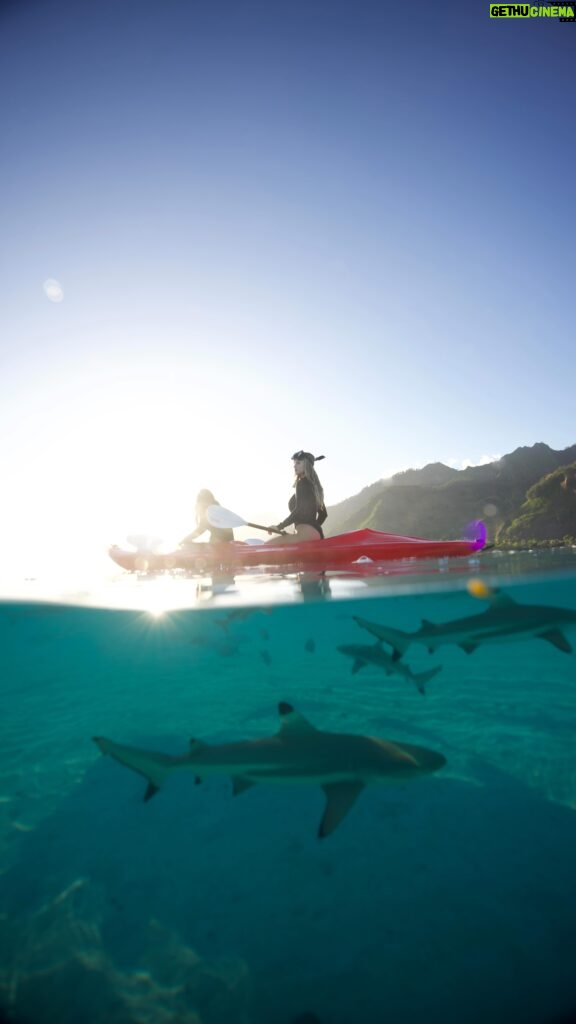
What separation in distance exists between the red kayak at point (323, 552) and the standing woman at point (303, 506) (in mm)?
239

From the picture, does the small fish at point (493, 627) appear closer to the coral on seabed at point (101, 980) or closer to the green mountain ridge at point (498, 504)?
the coral on seabed at point (101, 980)

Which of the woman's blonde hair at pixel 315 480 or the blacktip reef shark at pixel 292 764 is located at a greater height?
the woman's blonde hair at pixel 315 480

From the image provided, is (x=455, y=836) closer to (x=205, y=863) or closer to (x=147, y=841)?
(x=205, y=863)

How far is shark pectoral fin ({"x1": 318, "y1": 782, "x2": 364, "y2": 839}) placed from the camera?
2549 millimetres

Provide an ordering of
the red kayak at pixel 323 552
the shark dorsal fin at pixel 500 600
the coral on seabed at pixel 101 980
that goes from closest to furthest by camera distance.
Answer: the coral on seabed at pixel 101 980 < the shark dorsal fin at pixel 500 600 < the red kayak at pixel 323 552

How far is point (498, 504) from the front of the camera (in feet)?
224

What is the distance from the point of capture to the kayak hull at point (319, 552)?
9094 millimetres

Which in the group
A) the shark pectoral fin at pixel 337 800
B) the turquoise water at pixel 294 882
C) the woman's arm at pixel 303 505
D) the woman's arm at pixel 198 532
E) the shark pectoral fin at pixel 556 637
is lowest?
the turquoise water at pixel 294 882

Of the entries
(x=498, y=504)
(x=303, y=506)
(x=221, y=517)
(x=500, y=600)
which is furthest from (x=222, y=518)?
(x=498, y=504)

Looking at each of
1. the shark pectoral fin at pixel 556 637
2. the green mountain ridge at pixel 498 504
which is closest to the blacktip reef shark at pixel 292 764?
the shark pectoral fin at pixel 556 637

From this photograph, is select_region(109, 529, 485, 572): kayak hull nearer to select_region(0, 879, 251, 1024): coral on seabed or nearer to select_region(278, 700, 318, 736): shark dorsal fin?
select_region(278, 700, 318, 736): shark dorsal fin

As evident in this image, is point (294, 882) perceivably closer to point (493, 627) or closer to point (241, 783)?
point (241, 783)

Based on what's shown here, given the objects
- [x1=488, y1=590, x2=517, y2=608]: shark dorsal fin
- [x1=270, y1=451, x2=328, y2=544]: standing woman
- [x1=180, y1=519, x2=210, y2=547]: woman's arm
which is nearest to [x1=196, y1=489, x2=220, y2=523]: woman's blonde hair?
[x1=180, y1=519, x2=210, y2=547]: woman's arm

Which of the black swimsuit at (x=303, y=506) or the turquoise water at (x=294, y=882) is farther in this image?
the black swimsuit at (x=303, y=506)
